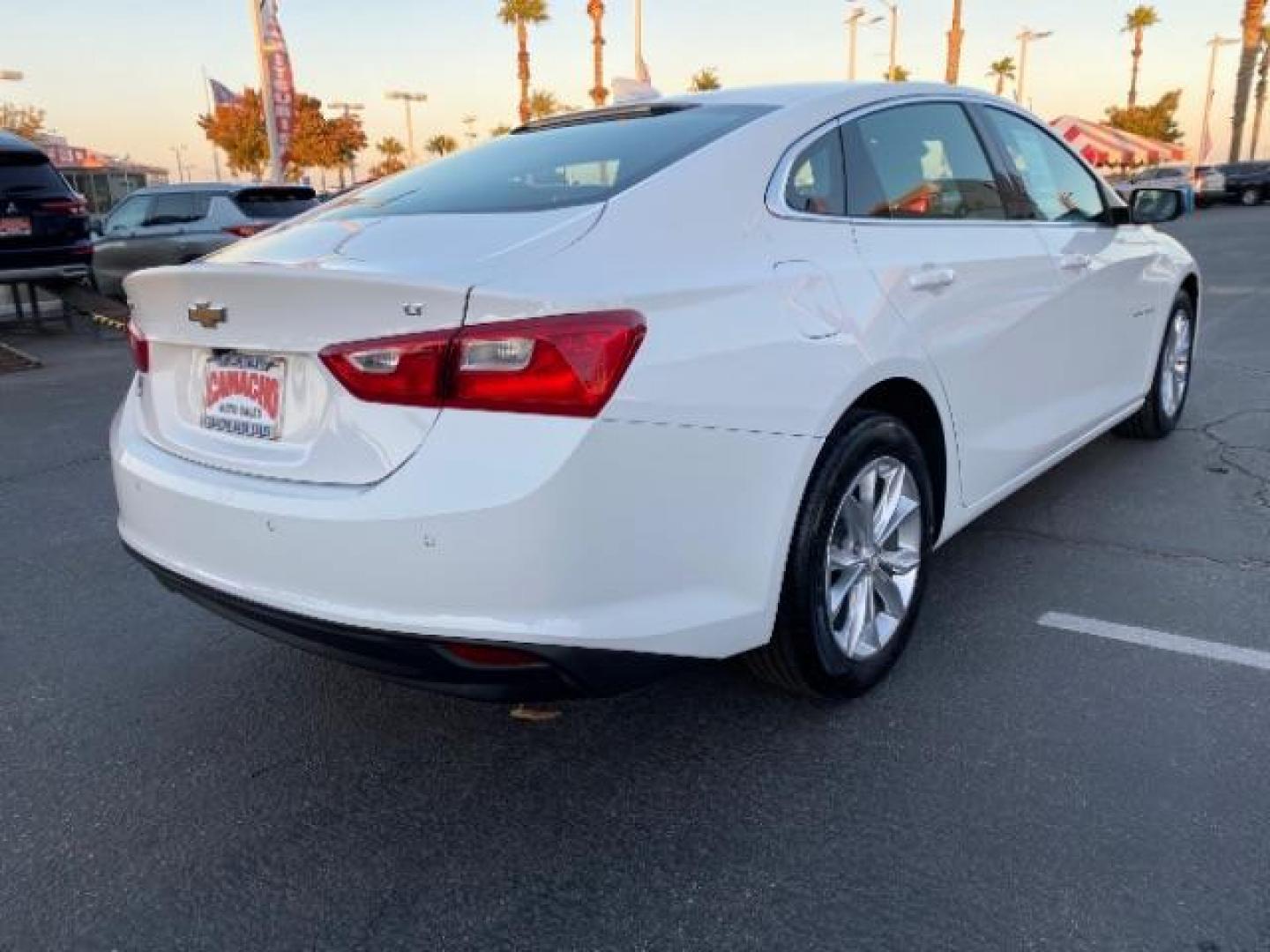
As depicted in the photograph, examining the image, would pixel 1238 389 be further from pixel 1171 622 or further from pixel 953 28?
pixel 953 28

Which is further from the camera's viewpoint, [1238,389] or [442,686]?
[1238,389]

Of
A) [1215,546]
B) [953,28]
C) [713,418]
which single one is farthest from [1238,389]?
[953,28]

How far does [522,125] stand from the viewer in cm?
364

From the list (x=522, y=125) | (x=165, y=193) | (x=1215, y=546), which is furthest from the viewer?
(x=165, y=193)

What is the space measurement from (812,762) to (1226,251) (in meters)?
18.1

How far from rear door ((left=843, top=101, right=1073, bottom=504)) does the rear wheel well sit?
9 centimetres

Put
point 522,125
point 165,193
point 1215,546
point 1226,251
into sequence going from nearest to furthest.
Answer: point 522,125
point 1215,546
point 165,193
point 1226,251

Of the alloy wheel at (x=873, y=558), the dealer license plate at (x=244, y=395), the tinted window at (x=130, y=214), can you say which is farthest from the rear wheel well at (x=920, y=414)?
the tinted window at (x=130, y=214)

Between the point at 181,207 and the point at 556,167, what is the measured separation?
35.4 feet

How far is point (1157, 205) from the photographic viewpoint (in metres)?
4.65

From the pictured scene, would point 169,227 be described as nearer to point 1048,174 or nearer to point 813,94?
point 1048,174

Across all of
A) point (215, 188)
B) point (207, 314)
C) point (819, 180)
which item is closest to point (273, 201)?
point (215, 188)

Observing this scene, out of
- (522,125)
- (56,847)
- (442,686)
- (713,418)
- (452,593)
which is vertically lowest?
(56,847)

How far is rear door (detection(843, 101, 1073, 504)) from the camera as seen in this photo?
283cm
